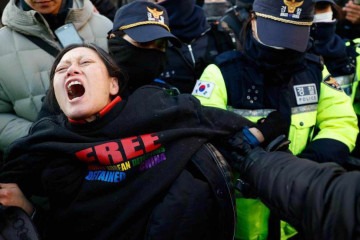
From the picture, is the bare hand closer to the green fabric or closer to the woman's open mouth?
the woman's open mouth

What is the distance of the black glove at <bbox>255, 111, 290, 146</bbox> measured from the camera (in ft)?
5.56

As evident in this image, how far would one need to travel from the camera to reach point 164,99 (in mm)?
1678

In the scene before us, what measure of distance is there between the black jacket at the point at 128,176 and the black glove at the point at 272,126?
26 centimetres

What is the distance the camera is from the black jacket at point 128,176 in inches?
57.9

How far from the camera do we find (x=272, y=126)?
5.67 ft

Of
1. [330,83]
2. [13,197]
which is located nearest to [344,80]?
[330,83]

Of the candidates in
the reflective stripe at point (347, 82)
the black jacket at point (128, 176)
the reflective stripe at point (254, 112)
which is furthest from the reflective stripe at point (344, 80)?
the black jacket at point (128, 176)

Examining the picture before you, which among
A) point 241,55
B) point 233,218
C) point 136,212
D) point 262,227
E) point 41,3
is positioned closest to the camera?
point 136,212

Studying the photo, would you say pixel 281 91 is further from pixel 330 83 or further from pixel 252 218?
pixel 252 218

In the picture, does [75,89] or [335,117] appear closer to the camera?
[75,89]

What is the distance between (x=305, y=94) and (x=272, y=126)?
408 millimetres

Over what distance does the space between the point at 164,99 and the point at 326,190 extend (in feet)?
2.60

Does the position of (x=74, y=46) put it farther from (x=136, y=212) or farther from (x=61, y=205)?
(x=136, y=212)

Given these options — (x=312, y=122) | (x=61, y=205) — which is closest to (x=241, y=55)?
(x=312, y=122)
